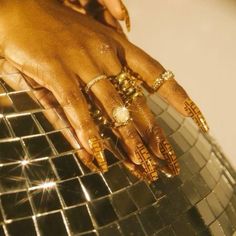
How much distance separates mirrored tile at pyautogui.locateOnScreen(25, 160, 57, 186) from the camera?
1.76ft

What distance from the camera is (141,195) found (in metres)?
0.58

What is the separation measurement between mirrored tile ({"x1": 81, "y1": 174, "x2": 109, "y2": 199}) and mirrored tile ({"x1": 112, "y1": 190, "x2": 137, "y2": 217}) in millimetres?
15

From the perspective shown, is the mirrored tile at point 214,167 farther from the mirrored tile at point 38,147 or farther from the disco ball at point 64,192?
the mirrored tile at point 38,147

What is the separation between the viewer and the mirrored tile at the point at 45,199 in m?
0.53

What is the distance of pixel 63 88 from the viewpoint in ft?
1.81

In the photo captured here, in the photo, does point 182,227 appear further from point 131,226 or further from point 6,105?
point 6,105

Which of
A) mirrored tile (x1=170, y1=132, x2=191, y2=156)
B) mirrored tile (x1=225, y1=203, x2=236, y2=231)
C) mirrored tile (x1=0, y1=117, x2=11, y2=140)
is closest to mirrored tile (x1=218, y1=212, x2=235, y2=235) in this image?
mirrored tile (x1=225, y1=203, x2=236, y2=231)

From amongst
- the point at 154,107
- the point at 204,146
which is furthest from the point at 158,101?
the point at 204,146

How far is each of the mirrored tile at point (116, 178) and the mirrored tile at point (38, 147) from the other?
0.08m

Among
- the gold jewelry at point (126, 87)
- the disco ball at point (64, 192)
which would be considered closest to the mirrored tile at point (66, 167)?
the disco ball at point (64, 192)

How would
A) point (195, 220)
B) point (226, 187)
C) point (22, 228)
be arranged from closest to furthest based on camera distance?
point (22, 228)
point (195, 220)
point (226, 187)

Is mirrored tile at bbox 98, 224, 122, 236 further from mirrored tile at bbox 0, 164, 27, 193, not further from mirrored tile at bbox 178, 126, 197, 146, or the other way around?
mirrored tile at bbox 178, 126, 197, 146

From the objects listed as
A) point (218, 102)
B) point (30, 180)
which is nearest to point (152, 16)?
point (218, 102)

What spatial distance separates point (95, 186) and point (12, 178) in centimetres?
10
